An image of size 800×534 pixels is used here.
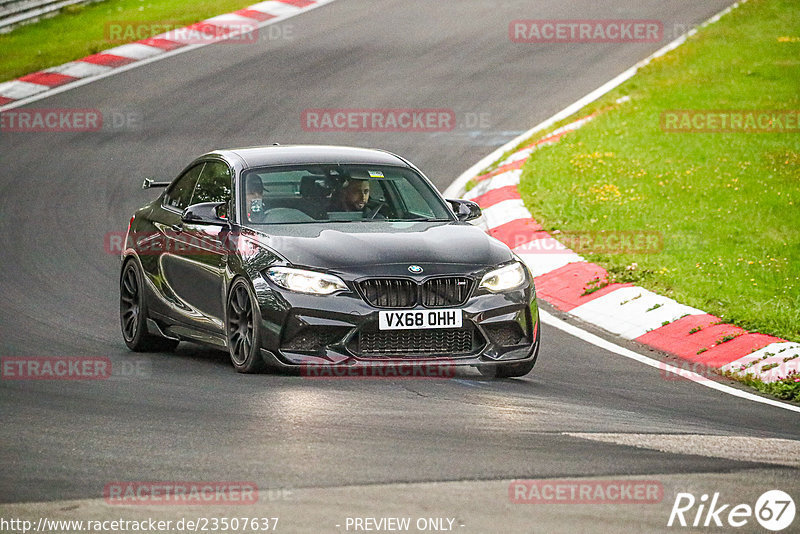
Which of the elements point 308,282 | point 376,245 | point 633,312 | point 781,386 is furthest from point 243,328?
point 633,312

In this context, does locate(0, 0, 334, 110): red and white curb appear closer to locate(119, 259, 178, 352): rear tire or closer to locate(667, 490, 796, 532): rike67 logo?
locate(119, 259, 178, 352): rear tire

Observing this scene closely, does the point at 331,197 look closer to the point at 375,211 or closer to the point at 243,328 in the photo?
the point at 375,211

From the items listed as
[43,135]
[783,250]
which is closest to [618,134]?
[783,250]

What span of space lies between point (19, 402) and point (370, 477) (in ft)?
8.64

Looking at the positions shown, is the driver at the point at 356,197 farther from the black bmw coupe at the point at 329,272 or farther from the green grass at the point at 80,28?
the green grass at the point at 80,28

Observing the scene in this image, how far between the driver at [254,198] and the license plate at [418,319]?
143 centimetres

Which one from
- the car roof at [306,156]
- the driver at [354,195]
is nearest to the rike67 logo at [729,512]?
the driver at [354,195]

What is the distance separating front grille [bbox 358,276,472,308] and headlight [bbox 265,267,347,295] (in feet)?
0.52

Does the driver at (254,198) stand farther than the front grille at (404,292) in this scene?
Yes

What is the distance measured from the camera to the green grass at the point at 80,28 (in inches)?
936

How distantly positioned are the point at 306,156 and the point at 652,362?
2931 mm

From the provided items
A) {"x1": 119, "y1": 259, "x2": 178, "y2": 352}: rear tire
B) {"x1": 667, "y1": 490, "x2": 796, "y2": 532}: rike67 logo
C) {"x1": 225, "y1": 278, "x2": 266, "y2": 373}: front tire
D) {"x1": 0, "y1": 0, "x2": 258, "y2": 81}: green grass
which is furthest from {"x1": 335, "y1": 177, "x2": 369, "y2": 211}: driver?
{"x1": 0, "y1": 0, "x2": 258, "y2": 81}: green grass

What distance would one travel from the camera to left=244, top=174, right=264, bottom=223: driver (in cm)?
934

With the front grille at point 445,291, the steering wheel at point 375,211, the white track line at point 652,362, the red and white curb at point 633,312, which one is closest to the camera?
the front grille at point 445,291
